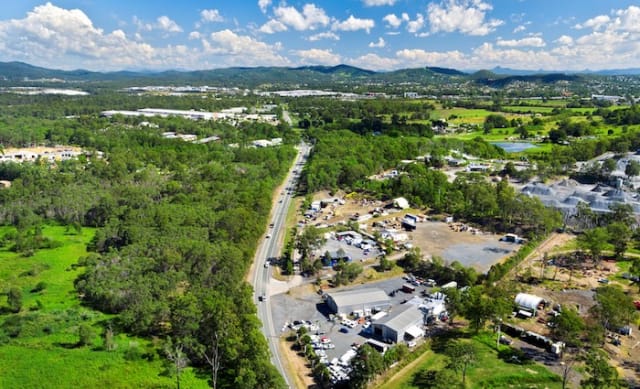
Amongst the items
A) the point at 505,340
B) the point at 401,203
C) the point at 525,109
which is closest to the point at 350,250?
the point at 401,203

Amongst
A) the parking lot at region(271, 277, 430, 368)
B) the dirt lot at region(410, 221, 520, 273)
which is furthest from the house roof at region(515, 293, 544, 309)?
the parking lot at region(271, 277, 430, 368)

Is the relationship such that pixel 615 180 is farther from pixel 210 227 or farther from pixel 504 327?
pixel 210 227

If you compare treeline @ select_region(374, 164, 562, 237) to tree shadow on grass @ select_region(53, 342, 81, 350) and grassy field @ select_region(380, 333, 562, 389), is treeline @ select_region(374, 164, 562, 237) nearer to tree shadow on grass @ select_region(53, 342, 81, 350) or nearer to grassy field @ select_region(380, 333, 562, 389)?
grassy field @ select_region(380, 333, 562, 389)

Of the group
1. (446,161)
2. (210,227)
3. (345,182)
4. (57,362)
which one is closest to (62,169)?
(210,227)

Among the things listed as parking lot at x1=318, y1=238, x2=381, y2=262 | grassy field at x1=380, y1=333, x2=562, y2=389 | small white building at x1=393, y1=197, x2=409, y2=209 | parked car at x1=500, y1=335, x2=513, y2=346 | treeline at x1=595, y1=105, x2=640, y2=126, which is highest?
treeline at x1=595, y1=105, x2=640, y2=126

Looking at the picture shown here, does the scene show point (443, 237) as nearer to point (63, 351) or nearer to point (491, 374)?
point (491, 374)

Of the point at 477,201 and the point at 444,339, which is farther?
the point at 477,201

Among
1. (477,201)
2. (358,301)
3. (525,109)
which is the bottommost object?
(358,301)
